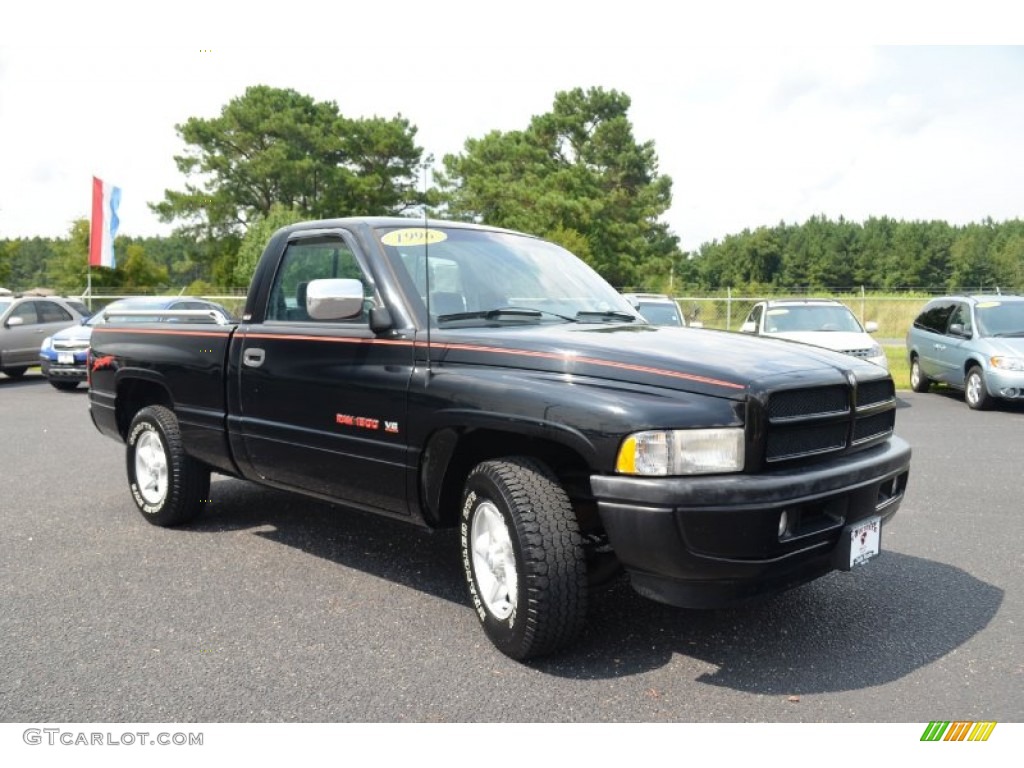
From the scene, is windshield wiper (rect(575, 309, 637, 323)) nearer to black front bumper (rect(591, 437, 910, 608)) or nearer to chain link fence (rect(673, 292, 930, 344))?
black front bumper (rect(591, 437, 910, 608))

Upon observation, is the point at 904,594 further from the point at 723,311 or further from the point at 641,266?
the point at 641,266

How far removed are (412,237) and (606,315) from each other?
107 cm

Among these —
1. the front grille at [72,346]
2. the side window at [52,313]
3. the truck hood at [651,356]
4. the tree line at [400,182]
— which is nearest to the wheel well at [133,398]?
the truck hood at [651,356]

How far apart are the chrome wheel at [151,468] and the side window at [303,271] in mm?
1443

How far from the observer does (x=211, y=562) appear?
504 centimetres

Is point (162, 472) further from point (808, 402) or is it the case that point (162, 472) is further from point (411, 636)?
point (808, 402)

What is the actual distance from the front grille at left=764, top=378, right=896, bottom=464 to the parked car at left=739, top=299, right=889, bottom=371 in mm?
9151

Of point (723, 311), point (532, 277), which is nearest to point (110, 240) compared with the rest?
point (723, 311)

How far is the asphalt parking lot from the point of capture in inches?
129

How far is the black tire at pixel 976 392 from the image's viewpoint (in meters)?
12.4

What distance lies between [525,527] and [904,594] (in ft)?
7.35

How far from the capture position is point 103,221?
2436 cm

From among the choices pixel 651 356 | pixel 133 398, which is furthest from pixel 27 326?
pixel 651 356

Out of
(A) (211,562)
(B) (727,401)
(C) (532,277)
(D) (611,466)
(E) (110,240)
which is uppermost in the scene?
(E) (110,240)
